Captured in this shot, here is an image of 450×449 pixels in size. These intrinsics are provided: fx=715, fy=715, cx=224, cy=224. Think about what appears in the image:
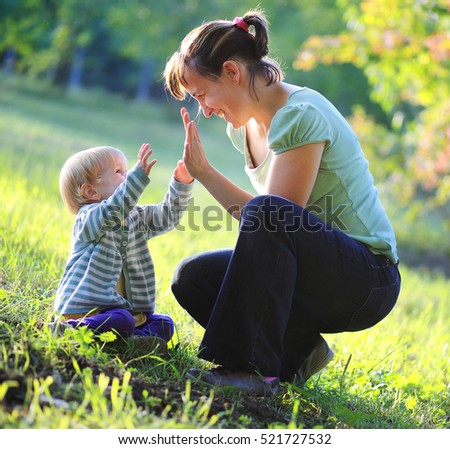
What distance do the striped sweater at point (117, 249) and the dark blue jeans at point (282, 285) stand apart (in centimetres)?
43

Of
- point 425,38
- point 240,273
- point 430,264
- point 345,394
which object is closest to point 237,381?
point 240,273

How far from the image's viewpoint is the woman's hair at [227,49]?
2.78 m

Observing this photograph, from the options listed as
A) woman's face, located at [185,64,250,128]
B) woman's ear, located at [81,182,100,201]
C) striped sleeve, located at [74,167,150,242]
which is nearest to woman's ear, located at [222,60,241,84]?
woman's face, located at [185,64,250,128]

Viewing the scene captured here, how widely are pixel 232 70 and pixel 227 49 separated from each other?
9cm

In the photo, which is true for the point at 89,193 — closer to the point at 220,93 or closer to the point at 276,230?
the point at 220,93

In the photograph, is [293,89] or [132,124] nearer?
[293,89]

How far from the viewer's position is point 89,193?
2.87m

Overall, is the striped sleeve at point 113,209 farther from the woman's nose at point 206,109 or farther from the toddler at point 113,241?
the woman's nose at point 206,109

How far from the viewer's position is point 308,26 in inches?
1178

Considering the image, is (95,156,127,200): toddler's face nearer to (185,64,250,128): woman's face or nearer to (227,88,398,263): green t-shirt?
(185,64,250,128): woman's face

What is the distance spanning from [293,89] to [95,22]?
31.3m

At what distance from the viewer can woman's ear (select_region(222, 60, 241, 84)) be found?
276cm

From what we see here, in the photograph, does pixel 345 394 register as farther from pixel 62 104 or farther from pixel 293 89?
pixel 62 104
